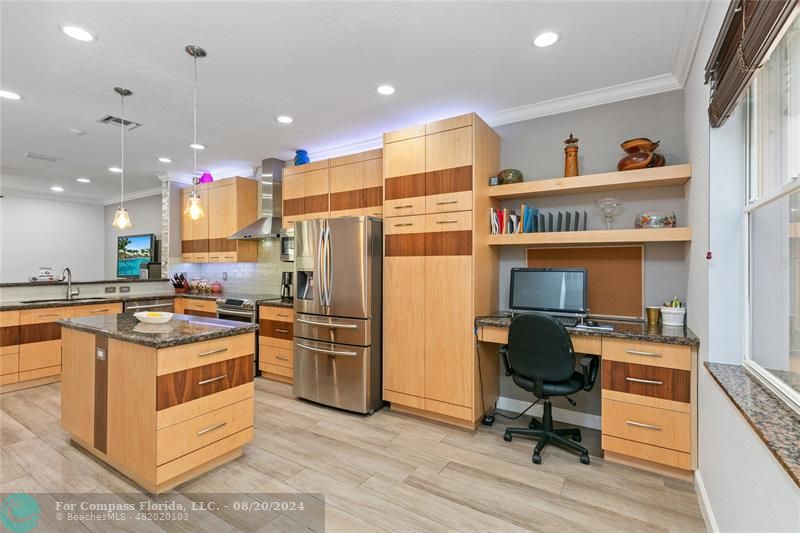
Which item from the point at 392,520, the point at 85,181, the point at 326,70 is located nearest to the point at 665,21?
the point at 326,70

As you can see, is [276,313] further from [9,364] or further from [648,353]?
[648,353]

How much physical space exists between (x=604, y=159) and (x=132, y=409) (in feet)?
12.6

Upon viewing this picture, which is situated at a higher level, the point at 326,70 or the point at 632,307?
the point at 326,70

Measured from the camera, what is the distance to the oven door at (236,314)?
455 cm

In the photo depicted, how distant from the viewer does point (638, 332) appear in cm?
251

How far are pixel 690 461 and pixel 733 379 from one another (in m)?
0.94

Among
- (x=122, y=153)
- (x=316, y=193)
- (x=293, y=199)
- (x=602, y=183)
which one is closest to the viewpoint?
(x=602, y=183)

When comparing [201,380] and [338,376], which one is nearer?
[201,380]

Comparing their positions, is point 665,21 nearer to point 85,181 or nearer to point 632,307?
point 632,307

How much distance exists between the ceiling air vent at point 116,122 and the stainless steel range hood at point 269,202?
1499 millimetres

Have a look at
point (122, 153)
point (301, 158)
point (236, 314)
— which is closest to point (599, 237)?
point (301, 158)

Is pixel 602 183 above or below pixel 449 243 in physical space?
above

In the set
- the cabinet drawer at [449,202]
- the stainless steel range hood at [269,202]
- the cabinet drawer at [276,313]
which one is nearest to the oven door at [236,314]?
the cabinet drawer at [276,313]

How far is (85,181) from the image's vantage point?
6547mm
